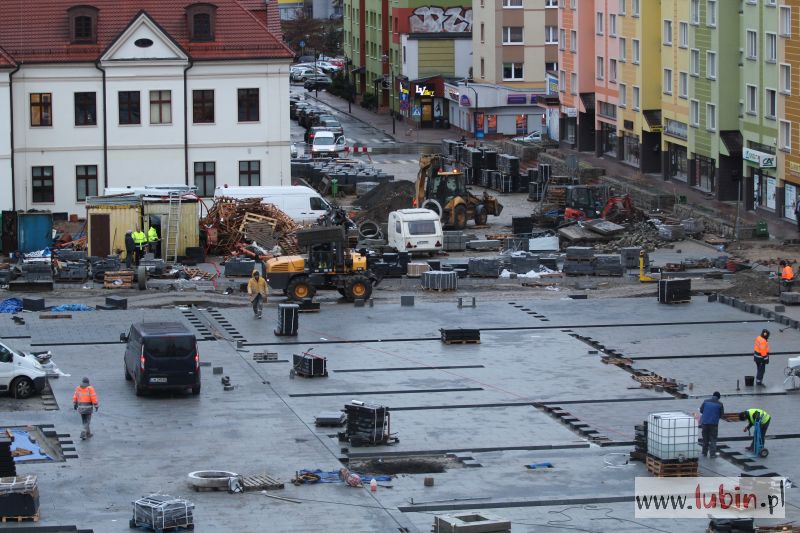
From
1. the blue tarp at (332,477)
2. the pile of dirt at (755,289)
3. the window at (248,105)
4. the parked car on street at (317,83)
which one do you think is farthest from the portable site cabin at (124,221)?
the parked car on street at (317,83)

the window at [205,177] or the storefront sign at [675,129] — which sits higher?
the storefront sign at [675,129]

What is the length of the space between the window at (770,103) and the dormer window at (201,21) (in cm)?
2301

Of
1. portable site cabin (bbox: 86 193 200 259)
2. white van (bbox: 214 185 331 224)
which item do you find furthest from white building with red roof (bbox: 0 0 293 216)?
portable site cabin (bbox: 86 193 200 259)

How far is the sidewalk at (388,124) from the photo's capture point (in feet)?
363

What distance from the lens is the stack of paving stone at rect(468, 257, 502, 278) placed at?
58.2 metres

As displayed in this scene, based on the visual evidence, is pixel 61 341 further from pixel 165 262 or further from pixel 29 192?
pixel 29 192

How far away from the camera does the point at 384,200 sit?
73812 mm

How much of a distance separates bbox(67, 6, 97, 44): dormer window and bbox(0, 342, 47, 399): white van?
1312 inches

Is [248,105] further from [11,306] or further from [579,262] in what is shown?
[11,306]

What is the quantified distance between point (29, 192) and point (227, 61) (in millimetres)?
9685

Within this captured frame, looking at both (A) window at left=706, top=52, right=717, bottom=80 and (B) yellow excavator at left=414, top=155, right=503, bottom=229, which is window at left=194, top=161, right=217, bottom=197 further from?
(A) window at left=706, top=52, right=717, bottom=80

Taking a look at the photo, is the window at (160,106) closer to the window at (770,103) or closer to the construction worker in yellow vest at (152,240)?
the construction worker in yellow vest at (152,240)

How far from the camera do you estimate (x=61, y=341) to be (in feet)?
155

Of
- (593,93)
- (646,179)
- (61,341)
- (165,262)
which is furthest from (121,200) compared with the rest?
(593,93)
